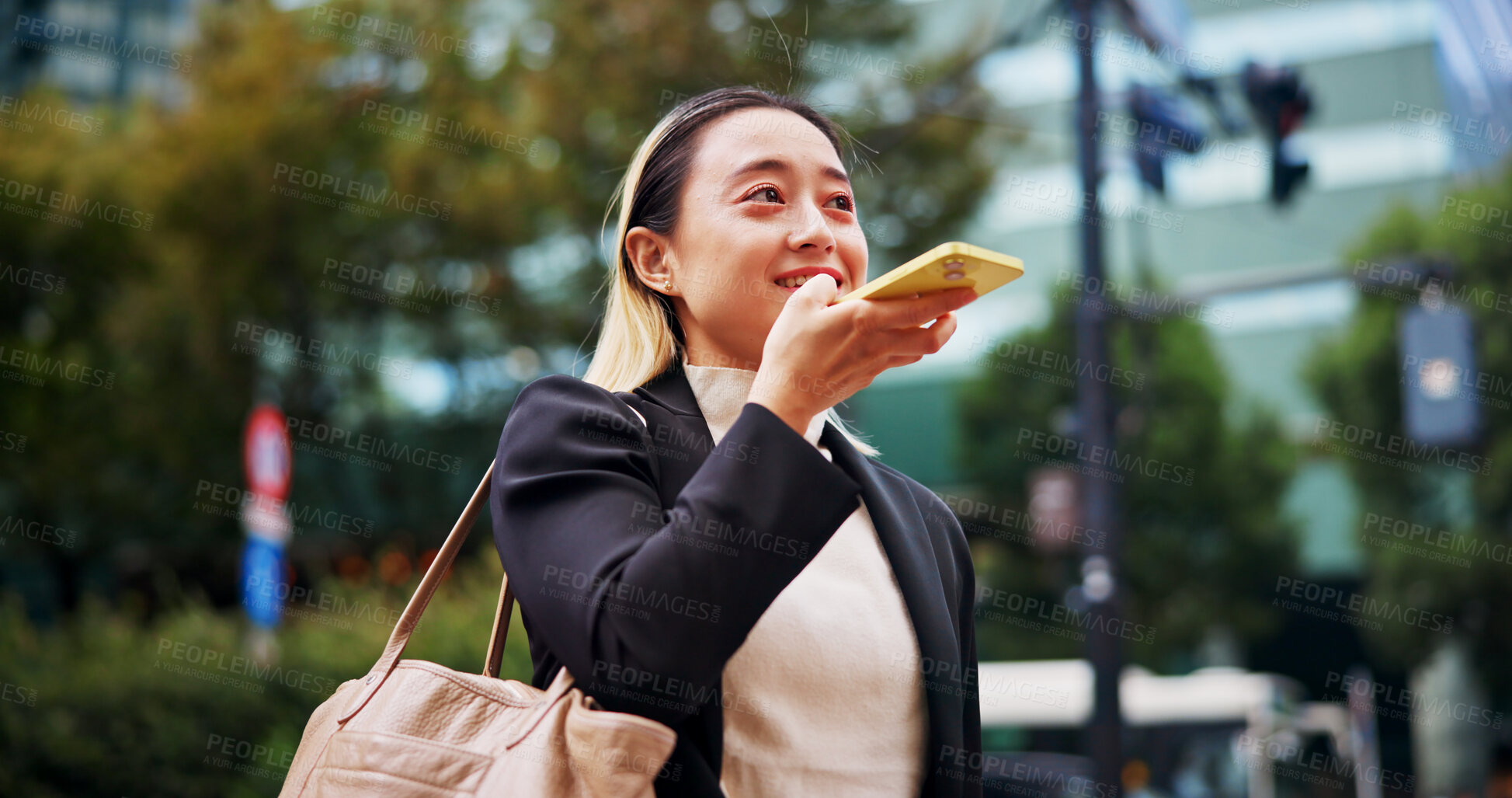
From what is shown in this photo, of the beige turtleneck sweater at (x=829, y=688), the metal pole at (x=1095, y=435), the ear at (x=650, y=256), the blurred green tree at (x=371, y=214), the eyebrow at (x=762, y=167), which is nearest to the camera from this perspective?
the beige turtleneck sweater at (x=829, y=688)

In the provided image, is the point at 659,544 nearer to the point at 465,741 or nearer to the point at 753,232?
the point at 465,741

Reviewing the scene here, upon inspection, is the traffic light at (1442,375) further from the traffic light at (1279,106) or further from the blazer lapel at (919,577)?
the blazer lapel at (919,577)

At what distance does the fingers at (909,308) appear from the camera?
1391 millimetres

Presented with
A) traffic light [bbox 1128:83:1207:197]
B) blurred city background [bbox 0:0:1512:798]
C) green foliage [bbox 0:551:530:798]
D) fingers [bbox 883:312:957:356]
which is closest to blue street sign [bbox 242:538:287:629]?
blurred city background [bbox 0:0:1512:798]

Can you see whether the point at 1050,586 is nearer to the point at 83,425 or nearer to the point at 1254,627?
the point at 1254,627

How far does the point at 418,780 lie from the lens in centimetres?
140

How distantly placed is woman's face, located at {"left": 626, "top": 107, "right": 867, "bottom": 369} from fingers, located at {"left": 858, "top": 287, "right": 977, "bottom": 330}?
0.32 metres

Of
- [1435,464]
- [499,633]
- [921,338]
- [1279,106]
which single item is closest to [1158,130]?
[1279,106]

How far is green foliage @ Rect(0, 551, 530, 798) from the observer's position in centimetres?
740

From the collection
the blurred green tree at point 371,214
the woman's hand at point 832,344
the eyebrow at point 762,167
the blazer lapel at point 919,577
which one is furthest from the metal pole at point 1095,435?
the woman's hand at point 832,344

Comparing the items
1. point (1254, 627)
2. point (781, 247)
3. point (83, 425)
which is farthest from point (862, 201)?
point (1254, 627)

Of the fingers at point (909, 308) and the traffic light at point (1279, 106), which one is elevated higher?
the traffic light at point (1279, 106)

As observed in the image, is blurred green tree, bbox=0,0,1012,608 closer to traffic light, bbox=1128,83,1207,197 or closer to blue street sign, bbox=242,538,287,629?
traffic light, bbox=1128,83,1207,197

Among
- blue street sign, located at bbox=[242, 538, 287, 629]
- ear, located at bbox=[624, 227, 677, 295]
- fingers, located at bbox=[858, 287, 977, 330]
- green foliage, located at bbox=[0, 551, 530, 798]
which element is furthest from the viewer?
blue street sign, located at bbox=[242, 538, 287, 629]
